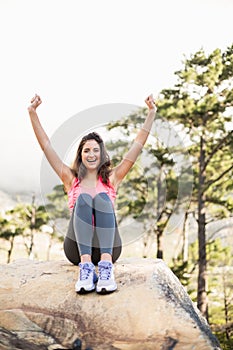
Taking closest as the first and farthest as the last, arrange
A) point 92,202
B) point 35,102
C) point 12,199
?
point 92,202, point 35,102, point 12,199

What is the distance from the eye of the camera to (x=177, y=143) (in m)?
3.86

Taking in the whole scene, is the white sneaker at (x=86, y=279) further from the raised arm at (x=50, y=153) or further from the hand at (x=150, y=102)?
the hand at (x=150, y=102)

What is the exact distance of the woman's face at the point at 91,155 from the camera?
3252 millimetres

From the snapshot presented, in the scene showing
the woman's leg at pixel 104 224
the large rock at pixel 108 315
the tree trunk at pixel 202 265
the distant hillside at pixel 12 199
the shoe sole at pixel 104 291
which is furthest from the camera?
the distant hillside at pixel 12 199

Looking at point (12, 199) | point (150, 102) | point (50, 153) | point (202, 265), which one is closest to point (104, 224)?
Result: point (50, 153)

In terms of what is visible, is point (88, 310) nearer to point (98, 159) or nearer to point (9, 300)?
point (9, 300)

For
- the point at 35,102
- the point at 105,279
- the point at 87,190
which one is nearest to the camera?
the point at 105,279

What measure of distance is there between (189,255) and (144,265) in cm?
999

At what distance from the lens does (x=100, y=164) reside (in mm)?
3273

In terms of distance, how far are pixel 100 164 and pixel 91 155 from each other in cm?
8

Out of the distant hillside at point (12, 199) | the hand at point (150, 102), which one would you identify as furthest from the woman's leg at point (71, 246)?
the distant hillside at point (12, 199)

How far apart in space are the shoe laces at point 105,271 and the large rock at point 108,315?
0.11 metres

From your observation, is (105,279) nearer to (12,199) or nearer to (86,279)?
(86,279)

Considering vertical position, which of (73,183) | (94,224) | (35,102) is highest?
(35,102)
